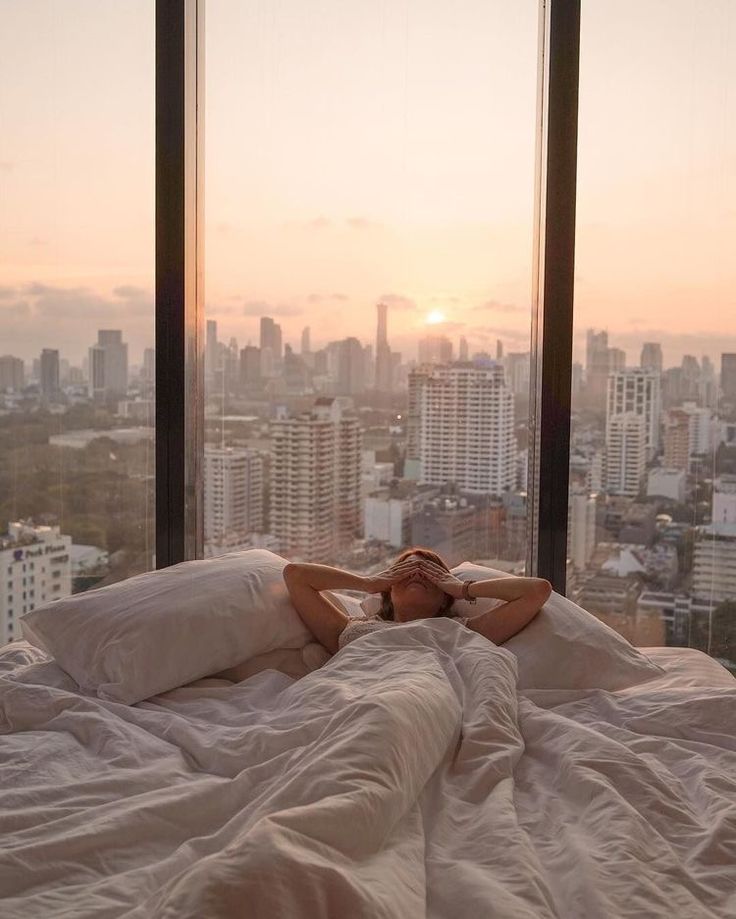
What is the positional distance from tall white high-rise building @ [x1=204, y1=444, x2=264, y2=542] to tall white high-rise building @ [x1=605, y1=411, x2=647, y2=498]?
1085 millimetres

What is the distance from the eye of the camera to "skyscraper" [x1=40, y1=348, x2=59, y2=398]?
2924 millimetres

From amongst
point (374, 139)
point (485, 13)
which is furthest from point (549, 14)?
point (374, 139)

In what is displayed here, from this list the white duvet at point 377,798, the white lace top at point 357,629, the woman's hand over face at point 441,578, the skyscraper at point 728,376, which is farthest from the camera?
the skyscraper at point 728,376

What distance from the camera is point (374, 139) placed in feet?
9.67

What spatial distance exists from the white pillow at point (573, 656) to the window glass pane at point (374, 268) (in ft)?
2.33

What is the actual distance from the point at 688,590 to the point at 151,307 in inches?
73.4

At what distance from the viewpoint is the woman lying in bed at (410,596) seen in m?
2.27

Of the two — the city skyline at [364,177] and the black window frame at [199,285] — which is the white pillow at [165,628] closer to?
the black window frame at [199,285]

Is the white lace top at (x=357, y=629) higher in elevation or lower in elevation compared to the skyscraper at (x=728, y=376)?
lower

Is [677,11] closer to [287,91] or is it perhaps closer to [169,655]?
[287,91]

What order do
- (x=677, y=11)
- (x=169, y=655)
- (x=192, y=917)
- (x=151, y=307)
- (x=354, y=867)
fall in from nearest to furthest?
(x=192, y=917)
(x=354, y=867)
(x=169, y=655)
(x=677, y=11)
(x=151, y=307)

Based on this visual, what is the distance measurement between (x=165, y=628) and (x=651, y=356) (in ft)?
5.35

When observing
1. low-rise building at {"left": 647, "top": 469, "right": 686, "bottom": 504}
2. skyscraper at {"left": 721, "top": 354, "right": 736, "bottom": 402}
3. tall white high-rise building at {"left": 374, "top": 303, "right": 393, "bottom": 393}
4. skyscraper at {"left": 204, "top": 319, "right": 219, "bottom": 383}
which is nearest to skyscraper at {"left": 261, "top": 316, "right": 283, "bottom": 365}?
skyscraper at {"left": 204, "top": 319, "right": 219, "bottom": 383}

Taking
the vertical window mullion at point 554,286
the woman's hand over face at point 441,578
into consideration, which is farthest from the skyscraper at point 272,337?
the woman's hand over face at point 441,578
